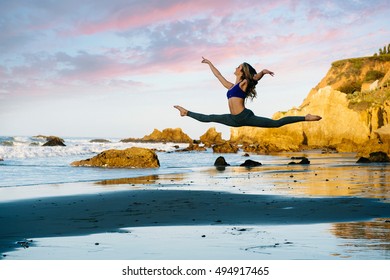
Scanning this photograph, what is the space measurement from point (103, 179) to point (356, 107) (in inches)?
3245

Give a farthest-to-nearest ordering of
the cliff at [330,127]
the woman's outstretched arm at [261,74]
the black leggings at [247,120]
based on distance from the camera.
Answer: the cliff at [330,127]
the black leggings at [247,120]
the woman's outstretched arm at [261,74]

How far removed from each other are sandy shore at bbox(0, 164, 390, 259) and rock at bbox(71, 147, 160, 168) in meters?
15.6

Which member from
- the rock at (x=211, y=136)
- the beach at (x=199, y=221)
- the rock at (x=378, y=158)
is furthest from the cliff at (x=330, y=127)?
the beach at (x=199, y=221)

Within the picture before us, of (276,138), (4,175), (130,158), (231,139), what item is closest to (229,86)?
(4,175)

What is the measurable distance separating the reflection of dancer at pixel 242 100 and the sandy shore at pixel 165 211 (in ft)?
7.95

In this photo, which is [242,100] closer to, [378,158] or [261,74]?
[261,74]

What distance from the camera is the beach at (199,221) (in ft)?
30.7

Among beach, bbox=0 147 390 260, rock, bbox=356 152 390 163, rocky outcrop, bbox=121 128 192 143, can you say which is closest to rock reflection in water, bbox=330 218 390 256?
beach, bbox=0 147 390 260

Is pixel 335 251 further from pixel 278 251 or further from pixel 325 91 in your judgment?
pixel 325 91

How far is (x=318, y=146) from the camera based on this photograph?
80562mm

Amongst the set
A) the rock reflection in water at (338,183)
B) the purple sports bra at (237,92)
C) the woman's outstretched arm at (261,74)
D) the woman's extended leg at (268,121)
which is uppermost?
the woman's outstretched arm at (261,74)

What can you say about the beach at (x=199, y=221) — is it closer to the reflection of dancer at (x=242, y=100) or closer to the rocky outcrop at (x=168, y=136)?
the reflection of dancer at (x=242, y=100)

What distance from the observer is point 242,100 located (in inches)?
440

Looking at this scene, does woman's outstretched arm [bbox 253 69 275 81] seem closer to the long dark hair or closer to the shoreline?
the long dark hair
